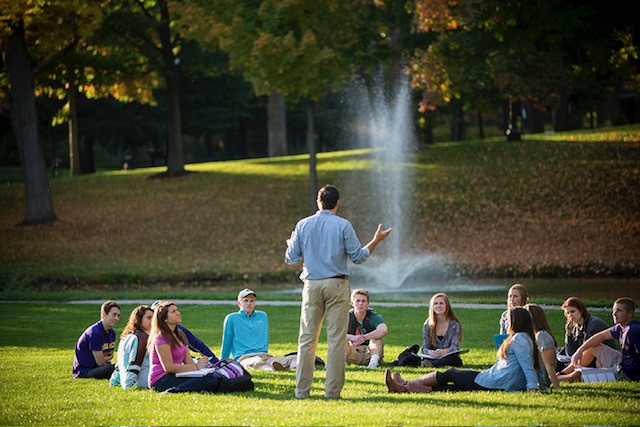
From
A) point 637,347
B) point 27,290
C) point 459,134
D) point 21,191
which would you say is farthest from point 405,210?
point 459,134

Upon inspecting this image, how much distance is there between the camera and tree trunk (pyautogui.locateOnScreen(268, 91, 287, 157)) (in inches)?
1913

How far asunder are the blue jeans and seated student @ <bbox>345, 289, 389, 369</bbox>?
2.51 m

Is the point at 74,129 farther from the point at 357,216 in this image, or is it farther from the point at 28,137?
the point at 357,216

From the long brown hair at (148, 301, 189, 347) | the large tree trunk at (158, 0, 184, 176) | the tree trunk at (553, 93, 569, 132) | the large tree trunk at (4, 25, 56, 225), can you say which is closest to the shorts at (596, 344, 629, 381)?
the long brown hair at (148, 301, 189, 347)

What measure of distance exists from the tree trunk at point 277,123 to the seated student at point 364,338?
115 ft

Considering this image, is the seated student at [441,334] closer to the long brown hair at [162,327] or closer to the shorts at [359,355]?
the shorts at [359,355]

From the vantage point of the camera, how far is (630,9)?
86.3ft

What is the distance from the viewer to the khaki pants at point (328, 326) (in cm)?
980

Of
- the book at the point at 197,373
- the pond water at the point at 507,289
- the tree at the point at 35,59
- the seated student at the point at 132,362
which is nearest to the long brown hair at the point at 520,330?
the book at the point at 197,373

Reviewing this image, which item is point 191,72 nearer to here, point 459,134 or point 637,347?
point 459,134

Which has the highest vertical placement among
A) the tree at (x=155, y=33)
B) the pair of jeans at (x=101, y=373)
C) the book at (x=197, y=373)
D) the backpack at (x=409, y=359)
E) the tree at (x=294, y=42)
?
the tree at (x=155, y=33)

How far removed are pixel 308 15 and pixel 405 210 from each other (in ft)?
30.2

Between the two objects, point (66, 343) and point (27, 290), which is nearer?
point (66, 343)

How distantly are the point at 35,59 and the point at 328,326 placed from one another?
27266mm
